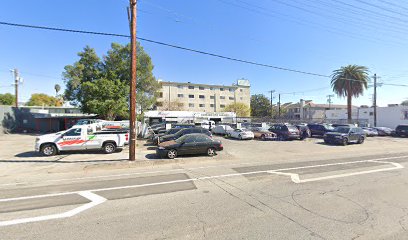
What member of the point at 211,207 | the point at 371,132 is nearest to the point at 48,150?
the point at 211,207

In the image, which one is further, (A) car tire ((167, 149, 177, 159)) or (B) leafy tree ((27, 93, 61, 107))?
(B) leafy tree ((27, 93, 61, 107))

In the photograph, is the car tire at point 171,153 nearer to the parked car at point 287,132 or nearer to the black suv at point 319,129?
the parked car at point 287,132

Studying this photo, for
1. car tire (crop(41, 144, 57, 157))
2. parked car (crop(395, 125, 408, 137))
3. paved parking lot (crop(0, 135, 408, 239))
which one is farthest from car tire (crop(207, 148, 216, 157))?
parked car (crop(395, 125, 408, 137))

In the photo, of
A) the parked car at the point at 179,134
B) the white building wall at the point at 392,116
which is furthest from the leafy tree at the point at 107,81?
the white building wall at the point at 392,116

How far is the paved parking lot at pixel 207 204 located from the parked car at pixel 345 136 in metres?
10.5

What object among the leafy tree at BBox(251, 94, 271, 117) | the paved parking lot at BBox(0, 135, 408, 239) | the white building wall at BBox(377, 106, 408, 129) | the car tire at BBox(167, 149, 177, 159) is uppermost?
the leafy tree at BBox(251, 94, 271, 117)

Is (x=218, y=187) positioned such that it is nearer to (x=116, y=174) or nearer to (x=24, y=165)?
(x=116, y=174)

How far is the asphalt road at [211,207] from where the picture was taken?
A: 161 inches

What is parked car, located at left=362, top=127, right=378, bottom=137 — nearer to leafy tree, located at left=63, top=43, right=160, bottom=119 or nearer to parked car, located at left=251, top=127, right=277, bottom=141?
parked car, located at left=251, top=127, right=277, bottom=141

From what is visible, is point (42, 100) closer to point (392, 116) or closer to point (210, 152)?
point (210, 152)

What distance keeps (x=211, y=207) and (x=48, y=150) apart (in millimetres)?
12774

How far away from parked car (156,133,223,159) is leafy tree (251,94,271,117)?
233ft

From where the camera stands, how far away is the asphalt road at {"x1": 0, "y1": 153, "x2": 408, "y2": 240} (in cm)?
409

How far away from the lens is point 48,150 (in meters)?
13.4
